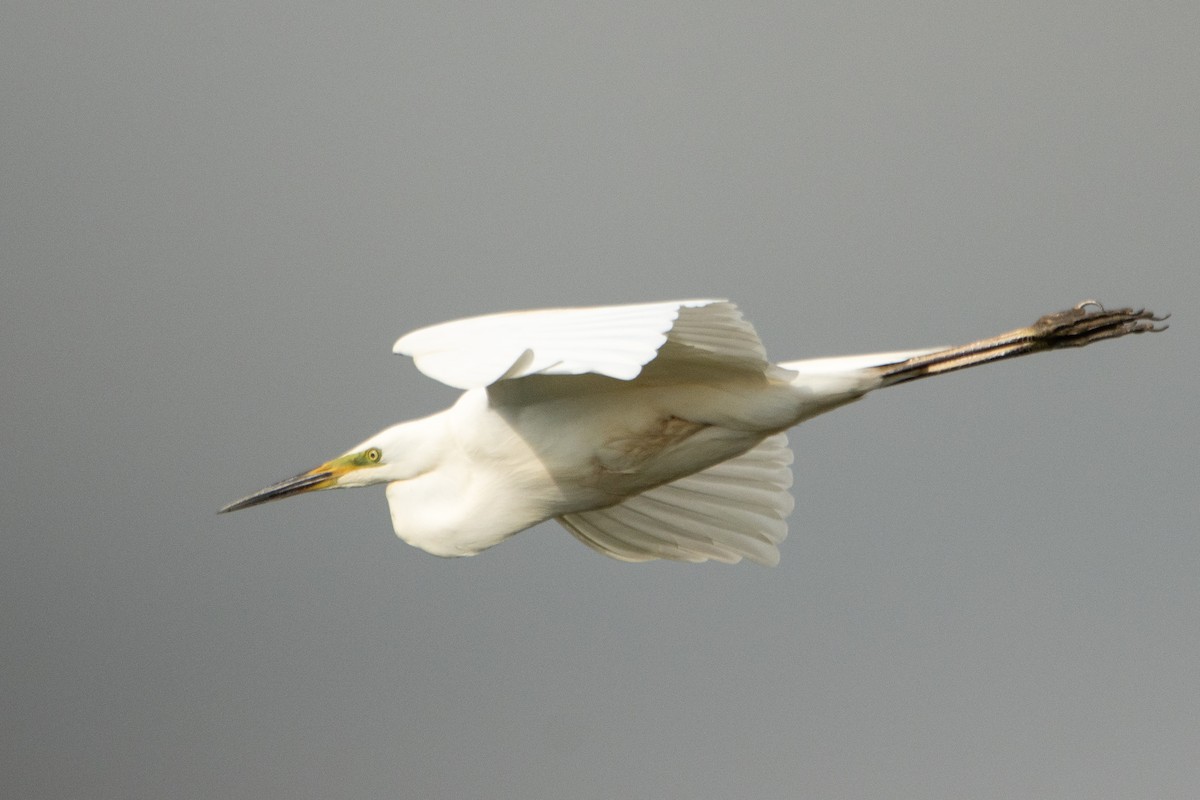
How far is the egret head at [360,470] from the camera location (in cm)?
226

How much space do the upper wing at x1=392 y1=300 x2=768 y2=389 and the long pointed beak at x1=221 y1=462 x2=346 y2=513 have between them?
13.6 inches

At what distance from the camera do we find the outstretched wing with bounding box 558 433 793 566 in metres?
2.56

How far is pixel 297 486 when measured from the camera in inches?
92.5

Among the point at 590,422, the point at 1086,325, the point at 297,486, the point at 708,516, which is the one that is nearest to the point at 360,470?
the point at 297,486

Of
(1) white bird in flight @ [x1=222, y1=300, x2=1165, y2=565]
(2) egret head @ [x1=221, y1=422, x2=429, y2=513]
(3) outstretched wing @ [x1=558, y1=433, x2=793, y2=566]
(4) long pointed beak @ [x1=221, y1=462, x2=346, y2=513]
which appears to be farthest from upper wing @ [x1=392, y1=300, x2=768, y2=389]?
(3) outstretched wing @ [x1=558, y1=433, x2=793, y2=566]

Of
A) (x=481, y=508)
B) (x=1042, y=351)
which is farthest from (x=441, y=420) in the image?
(x=1042, y=351)

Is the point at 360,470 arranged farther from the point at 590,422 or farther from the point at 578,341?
the point at 578,341

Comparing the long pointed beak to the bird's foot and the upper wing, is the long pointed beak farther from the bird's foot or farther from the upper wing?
the bird's foot

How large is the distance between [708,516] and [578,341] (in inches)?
34.0

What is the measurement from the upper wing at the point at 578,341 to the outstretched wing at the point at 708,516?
495 millimetres

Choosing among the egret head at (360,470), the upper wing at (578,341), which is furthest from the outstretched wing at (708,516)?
the upper wing at (578,341)

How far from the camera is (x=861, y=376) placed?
2.18m

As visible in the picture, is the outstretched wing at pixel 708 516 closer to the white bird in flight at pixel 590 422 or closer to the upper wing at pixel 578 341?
the white bird in flight at pixel 590 422

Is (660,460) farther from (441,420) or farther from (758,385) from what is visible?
(441,420)
